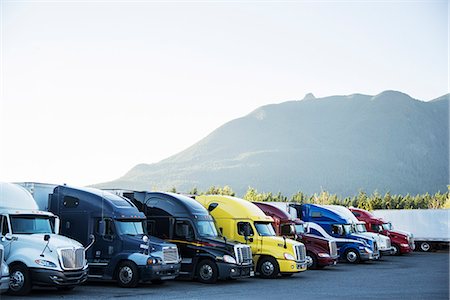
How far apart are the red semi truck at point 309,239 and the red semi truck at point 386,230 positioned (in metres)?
12.1

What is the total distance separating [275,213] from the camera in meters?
29.3

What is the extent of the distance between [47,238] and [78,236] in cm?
323

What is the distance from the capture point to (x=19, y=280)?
17750mm

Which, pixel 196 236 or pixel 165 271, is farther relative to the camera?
pixel 196 236

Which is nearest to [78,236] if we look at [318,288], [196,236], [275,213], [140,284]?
[140,284]

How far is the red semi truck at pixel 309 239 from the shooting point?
28.9 meters

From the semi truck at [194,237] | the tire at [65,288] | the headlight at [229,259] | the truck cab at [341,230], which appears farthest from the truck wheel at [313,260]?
the tire at [65,288]

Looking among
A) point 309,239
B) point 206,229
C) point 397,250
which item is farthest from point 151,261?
point 397,250

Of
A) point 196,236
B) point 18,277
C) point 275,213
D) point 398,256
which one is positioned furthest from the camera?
point 398,256

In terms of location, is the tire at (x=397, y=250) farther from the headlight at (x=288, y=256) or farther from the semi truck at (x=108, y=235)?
the semi truck at (x=108, y=235)

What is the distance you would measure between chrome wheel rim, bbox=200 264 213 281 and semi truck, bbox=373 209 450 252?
2784 centimetres

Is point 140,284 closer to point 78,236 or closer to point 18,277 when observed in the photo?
point 78,236

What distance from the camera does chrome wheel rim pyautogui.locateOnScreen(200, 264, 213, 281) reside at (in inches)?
897

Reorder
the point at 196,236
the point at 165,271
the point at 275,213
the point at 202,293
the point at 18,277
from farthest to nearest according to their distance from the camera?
the point at 275,213, the point at 196,236, the point at 165,271, the point at 202,293, the point at 18,277
